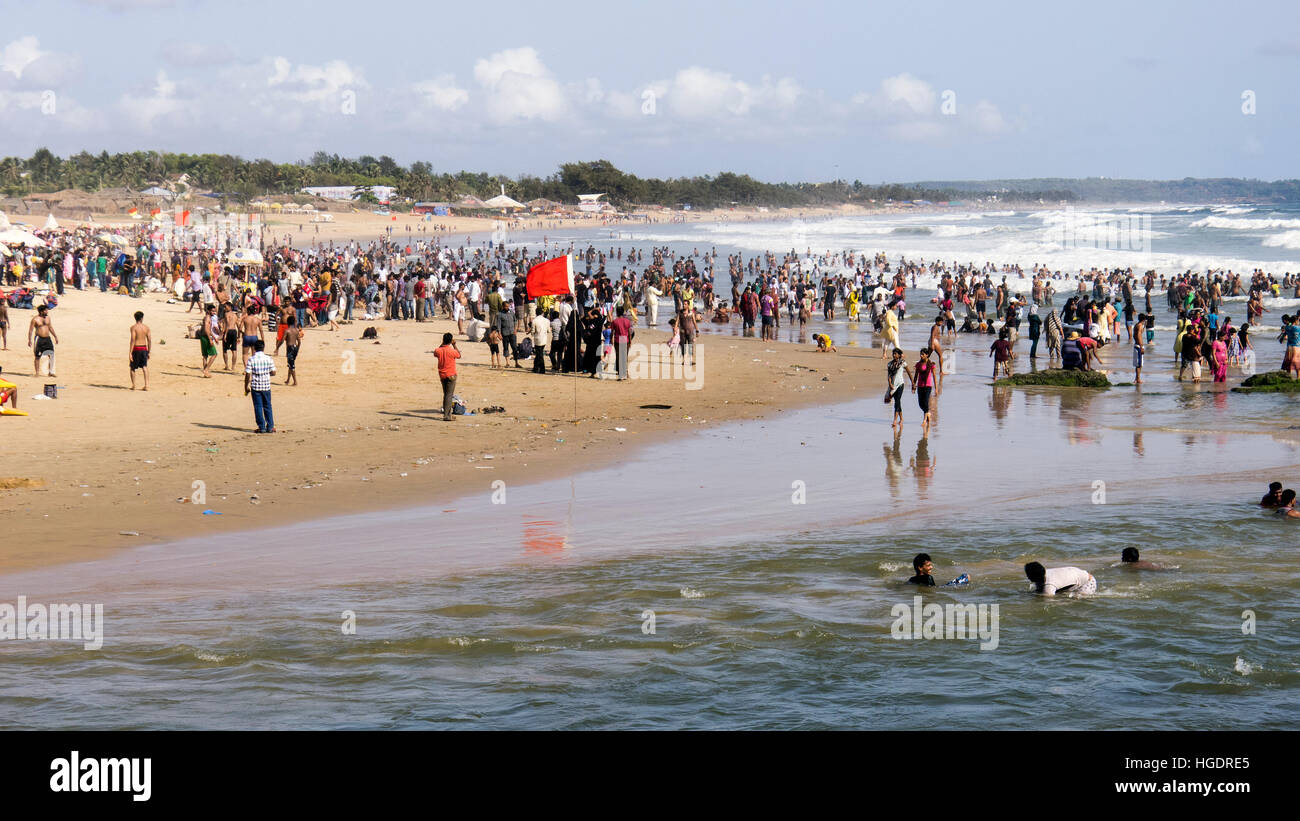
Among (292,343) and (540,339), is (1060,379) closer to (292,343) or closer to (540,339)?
(540,339)

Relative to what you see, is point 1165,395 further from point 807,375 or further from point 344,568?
point 344,568

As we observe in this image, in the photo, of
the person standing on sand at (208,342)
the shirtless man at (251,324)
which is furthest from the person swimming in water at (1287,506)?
the person standing on sand at (208,342)

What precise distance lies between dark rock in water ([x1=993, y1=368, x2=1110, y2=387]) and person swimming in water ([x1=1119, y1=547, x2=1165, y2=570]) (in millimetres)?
14339

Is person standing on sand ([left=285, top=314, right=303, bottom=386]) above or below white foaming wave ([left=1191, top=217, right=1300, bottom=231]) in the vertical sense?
below

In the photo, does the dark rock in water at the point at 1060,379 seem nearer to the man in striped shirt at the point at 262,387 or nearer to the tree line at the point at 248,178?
the man in striped shirt at the point at 262,387

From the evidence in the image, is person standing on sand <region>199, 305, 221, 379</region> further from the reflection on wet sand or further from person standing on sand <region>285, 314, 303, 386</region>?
the reflection on wet sand

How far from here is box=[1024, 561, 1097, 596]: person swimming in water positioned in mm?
11172

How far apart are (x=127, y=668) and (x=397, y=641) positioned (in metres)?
2.07

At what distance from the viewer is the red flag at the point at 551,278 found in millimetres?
20547

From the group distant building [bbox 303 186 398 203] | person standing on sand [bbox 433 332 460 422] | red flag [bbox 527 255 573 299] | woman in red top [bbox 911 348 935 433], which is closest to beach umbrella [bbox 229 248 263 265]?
red flag [bbox 527 255 573 299]

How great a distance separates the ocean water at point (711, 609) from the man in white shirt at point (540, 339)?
858 centimetres
